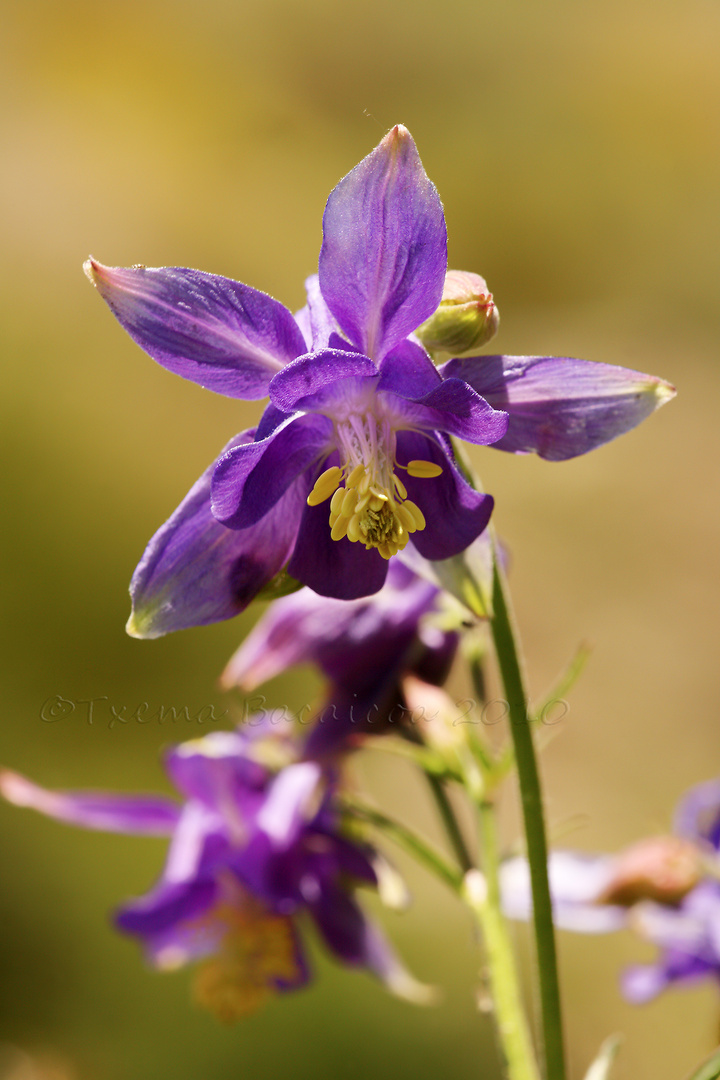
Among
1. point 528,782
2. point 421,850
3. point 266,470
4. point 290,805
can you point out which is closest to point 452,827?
point 421,850

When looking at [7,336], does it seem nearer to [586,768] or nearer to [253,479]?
[586,768]

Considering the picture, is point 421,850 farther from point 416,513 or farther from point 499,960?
point 416,513

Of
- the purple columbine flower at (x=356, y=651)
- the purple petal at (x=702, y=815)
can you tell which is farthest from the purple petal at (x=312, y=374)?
the purple petal at (x=702, y=815)

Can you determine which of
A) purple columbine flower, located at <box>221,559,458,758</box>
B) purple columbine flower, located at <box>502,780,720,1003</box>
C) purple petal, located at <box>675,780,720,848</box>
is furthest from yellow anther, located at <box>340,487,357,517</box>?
purple petal, located at <box>675,780,720,848</box>

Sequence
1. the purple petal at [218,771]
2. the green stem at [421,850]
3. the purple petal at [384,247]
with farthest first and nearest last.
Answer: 1. the purple petal at [218,771]
2. the green stem at [421,850]
3. the purple petal at [384,247]

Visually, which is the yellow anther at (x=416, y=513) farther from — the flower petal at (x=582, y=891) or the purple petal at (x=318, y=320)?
the flower petal at (x=582, y=891)

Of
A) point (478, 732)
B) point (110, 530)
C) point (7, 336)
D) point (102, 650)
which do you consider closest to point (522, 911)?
point (478, 732)
